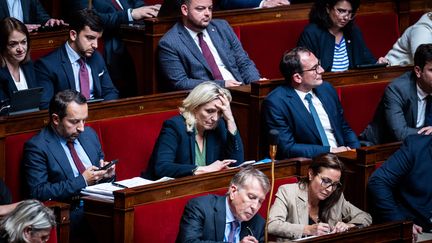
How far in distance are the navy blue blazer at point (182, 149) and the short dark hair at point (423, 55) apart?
62 cm

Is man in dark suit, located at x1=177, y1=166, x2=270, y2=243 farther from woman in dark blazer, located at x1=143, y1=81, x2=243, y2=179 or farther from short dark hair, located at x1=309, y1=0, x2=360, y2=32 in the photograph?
short dark hair, located at x1=309, y1=0, x2=360, y2=32

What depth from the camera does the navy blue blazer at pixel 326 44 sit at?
3.77 meters

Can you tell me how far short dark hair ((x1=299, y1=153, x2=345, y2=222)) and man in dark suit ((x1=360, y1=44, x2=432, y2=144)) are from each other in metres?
0.52

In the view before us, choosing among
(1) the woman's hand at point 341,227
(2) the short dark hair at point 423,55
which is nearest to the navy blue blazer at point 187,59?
(2) the short dark hair at point 423,55

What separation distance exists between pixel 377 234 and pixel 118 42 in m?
1.45

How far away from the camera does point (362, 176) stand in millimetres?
3047

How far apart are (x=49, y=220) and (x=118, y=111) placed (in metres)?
0.85

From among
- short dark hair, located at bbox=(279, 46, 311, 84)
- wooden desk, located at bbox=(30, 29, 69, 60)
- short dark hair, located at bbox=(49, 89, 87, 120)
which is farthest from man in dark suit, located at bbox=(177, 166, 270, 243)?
wooden desk, located at bbox=(30, 29, 69, 60)

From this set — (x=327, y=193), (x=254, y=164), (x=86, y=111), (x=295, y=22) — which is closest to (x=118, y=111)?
(x=86, y=111)

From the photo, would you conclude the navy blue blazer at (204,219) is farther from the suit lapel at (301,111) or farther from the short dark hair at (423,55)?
the short dark hair at (423,55)

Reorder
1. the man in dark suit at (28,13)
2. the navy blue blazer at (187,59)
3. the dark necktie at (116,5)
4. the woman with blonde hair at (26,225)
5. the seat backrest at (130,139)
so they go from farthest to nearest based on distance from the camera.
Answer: the dark necktie at (116,5) → the man in dark suit at (28,13) → the navy blue blazer at (187,59) → the seat backrest at (130,139) → the woman with blonde hair at (26,225)

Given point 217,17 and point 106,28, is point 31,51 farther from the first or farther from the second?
point 217,17

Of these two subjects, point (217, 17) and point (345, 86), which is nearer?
point (345, 86)

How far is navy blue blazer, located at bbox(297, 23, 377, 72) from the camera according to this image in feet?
12.4
